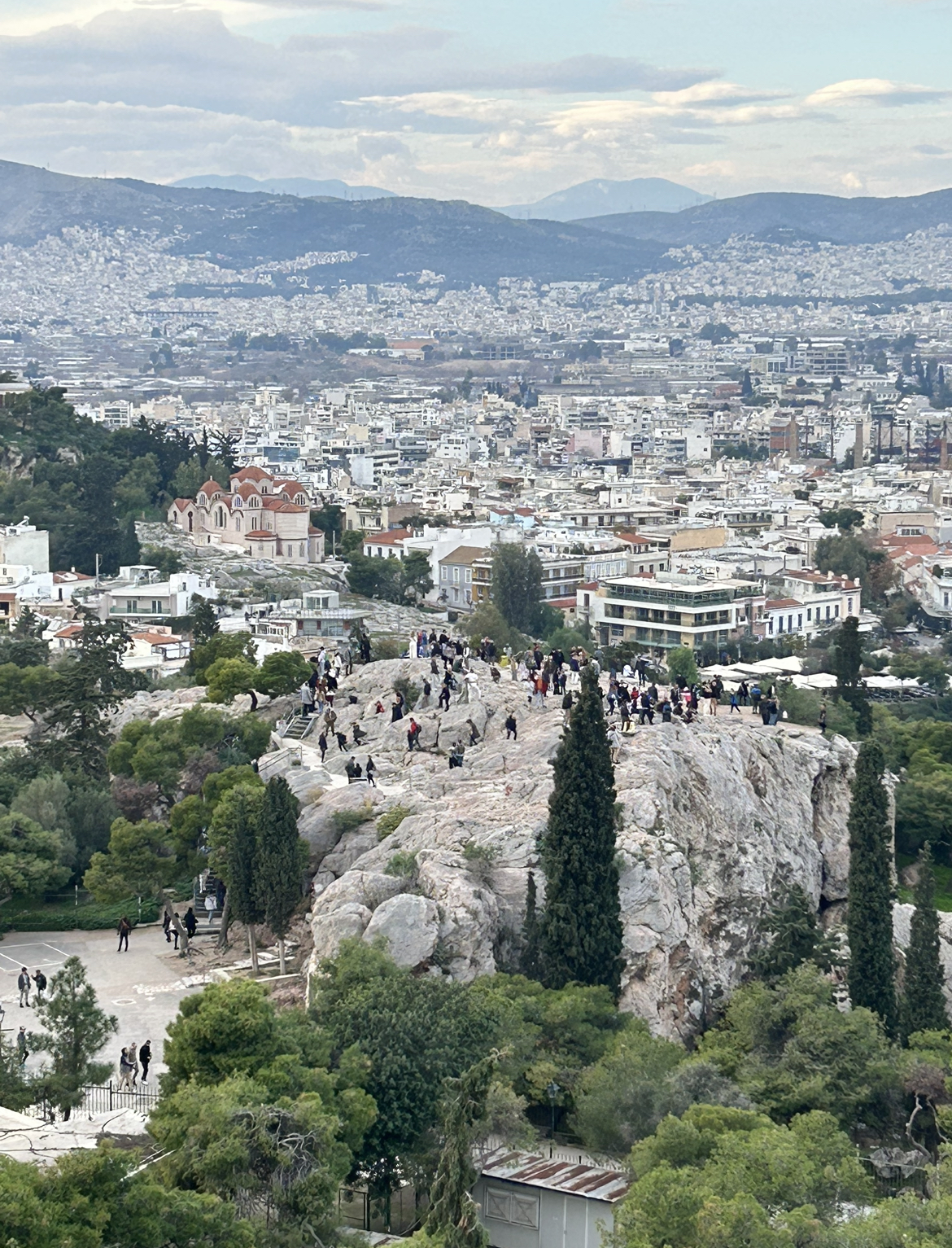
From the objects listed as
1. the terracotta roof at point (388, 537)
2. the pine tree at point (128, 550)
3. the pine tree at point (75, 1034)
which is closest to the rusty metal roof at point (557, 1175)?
the pine tree at point (75, 1034)

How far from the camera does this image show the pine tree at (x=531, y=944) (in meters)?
20.4

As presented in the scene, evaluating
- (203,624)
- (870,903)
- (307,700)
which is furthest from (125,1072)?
(203,624)

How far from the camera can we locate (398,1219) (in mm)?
17078

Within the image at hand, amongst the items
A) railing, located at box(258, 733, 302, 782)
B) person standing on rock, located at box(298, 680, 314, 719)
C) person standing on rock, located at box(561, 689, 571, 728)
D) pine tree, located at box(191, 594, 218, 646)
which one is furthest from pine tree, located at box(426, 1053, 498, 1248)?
pine tree, located at box(191, 594, 218, 646)

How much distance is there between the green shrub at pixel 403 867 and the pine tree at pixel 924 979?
490 centimetres

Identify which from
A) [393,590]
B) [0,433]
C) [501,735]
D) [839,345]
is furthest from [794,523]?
[839,345]

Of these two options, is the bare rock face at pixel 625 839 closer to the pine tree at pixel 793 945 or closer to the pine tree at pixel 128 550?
the pine tree at pixel 793 945

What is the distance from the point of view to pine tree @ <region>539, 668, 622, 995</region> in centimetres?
2023

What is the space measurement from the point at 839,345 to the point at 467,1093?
18791cm

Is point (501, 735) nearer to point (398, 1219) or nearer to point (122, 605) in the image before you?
point (398, 1219)

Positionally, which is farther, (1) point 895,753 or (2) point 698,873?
(1) point 895,753

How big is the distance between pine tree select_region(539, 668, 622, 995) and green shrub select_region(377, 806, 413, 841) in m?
1.97

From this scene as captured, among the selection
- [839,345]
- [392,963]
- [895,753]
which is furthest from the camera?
[839,345]

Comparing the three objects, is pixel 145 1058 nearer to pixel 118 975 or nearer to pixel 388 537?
pixel 118 975
